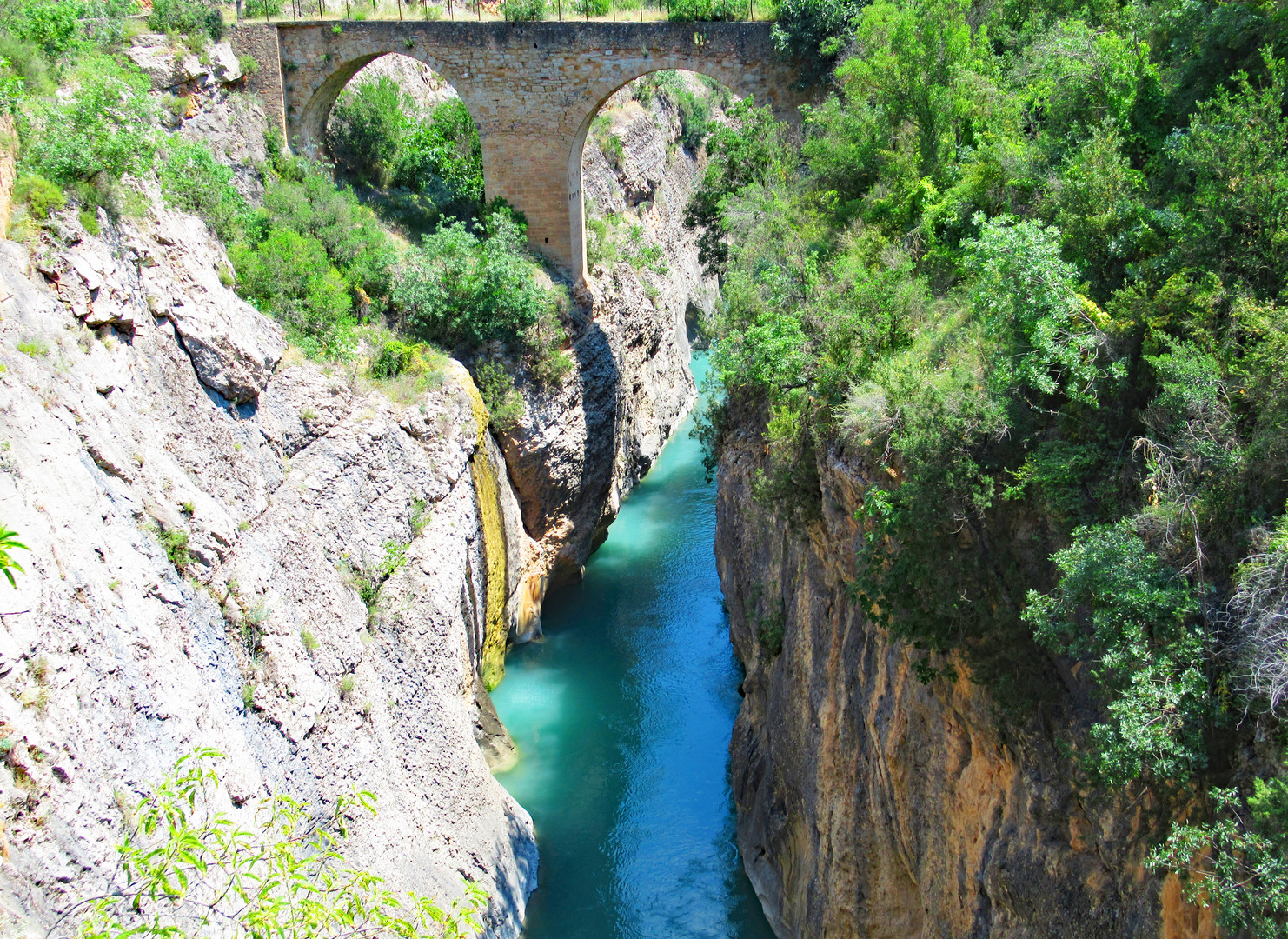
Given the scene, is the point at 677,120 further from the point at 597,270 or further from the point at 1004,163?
the point at 1004,163

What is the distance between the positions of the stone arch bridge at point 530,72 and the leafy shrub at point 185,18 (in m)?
0.86

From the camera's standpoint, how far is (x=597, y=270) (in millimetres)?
22062

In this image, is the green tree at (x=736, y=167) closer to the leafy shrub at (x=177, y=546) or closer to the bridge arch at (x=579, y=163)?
the bridge arch at (x=579, y=163)

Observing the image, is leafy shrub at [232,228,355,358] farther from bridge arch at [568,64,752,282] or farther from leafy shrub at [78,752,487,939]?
leafy shrub at [78,752,487,939]

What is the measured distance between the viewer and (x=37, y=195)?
10562mm

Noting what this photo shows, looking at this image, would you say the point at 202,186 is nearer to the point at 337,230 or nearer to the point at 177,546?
the point at 337,230

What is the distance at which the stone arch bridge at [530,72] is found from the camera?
62.2ft

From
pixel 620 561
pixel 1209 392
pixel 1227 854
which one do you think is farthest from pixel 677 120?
pixel 1227 854

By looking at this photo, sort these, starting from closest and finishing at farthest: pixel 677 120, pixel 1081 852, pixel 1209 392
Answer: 1. pixel 1209 392
2. pixel 1081 852
3. pixel 677 120

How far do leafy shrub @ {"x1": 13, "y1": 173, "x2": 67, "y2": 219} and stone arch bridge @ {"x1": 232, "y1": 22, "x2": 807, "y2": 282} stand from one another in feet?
34.0

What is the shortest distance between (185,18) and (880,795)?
1787 centimetres

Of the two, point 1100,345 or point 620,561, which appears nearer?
point 1100,345

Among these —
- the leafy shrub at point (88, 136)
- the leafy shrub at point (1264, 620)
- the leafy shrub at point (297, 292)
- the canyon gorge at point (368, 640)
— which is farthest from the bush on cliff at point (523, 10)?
the leafy shrub at point (1264, 620)

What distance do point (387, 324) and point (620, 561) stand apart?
25.1 ft
